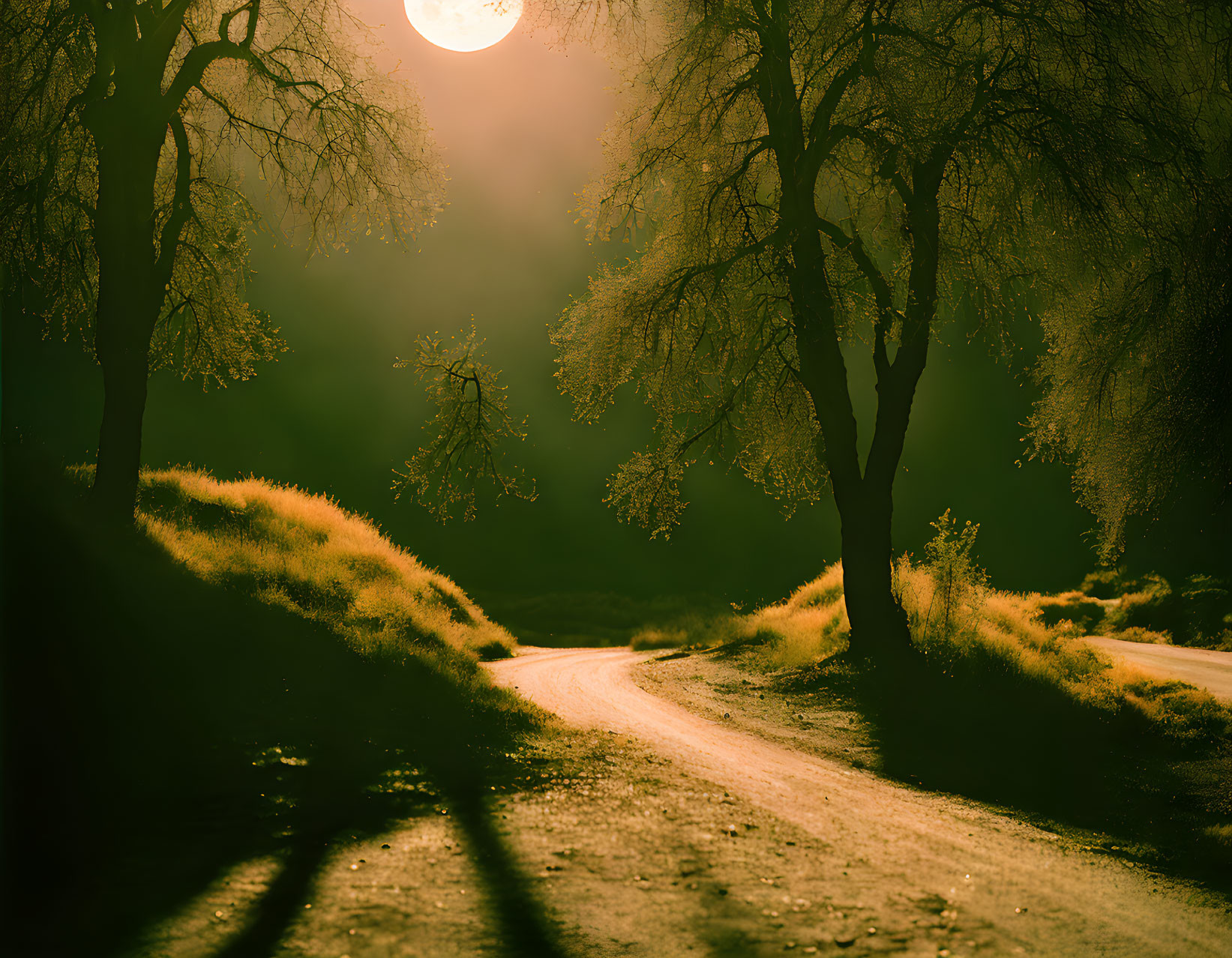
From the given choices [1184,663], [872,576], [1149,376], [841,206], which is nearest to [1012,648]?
[872,576]

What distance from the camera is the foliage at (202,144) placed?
9.77 m

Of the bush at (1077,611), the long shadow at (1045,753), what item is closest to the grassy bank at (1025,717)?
the long shadow at (1045,753)

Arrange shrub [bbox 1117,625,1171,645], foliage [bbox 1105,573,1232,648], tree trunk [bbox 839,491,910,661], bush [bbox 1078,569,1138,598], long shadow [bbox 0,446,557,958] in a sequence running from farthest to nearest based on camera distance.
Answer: bush [bbox 1078,569,1138,598] < shrub [bbox 1117,625,1171,645] < foliage [bbox 1105,573,1232,648] < tree trunk [bbox 839,491,910,661] < long shadow [bbox 0,446,557,958]

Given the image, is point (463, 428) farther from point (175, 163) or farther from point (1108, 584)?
point (1108, 584)

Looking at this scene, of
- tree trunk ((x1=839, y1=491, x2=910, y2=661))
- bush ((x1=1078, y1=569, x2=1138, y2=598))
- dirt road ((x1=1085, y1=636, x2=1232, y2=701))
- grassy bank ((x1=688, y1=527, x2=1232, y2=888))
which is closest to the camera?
grassy bank ((x1=688, y1=527, x2=1232, y2=888))

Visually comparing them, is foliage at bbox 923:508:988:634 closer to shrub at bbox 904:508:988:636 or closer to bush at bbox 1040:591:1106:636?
shrub at bbox 904:508:988:636

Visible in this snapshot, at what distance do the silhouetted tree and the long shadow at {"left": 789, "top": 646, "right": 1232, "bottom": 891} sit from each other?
1097 mm

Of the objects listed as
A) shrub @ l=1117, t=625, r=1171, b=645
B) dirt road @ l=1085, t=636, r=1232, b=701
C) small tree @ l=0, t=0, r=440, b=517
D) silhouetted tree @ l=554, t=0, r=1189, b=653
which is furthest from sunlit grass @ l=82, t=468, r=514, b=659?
shrub @ l=1117, t=625, r=1171, b=645

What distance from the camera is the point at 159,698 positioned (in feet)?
21.2

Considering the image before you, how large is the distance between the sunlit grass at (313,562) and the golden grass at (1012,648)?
659 cm

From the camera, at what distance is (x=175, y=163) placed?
1281 centimetres

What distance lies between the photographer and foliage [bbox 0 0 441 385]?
977cm

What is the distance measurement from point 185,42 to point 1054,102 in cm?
1300

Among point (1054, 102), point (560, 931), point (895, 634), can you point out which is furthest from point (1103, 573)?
point (560, 931)
